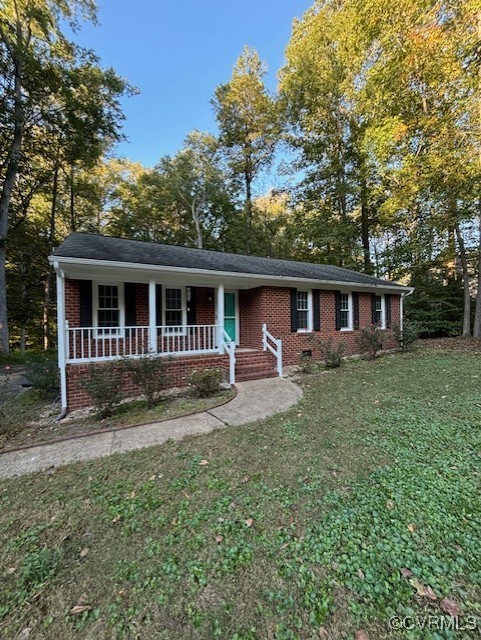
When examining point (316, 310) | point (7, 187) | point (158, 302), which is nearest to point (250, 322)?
point (316, 310)

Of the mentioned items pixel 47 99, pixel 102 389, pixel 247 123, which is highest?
pixel 247 123

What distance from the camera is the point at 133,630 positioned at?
5.32 feet

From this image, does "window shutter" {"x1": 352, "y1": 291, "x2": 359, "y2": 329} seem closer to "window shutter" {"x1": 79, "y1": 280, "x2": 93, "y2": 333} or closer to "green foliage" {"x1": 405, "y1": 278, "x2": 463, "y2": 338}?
"green foliage" {"x1": 405, "y1": 278, "x2": 463, "y2": 338}

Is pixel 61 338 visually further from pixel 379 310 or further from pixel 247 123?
pixel 247 123

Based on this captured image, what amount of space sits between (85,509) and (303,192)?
20.5m

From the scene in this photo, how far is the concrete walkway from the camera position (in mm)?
3703

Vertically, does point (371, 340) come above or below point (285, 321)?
below

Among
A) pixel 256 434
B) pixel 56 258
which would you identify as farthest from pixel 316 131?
pixel 256 434

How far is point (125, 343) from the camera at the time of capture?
23.2 ft

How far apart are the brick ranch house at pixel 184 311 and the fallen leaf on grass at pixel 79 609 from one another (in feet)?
15.2

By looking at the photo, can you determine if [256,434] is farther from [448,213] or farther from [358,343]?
[448,213]

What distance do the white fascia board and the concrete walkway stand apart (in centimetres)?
330

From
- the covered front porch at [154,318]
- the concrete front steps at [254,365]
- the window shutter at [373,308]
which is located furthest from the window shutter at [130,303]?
the window shutter at [373,308]

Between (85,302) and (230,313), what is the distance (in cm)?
443
